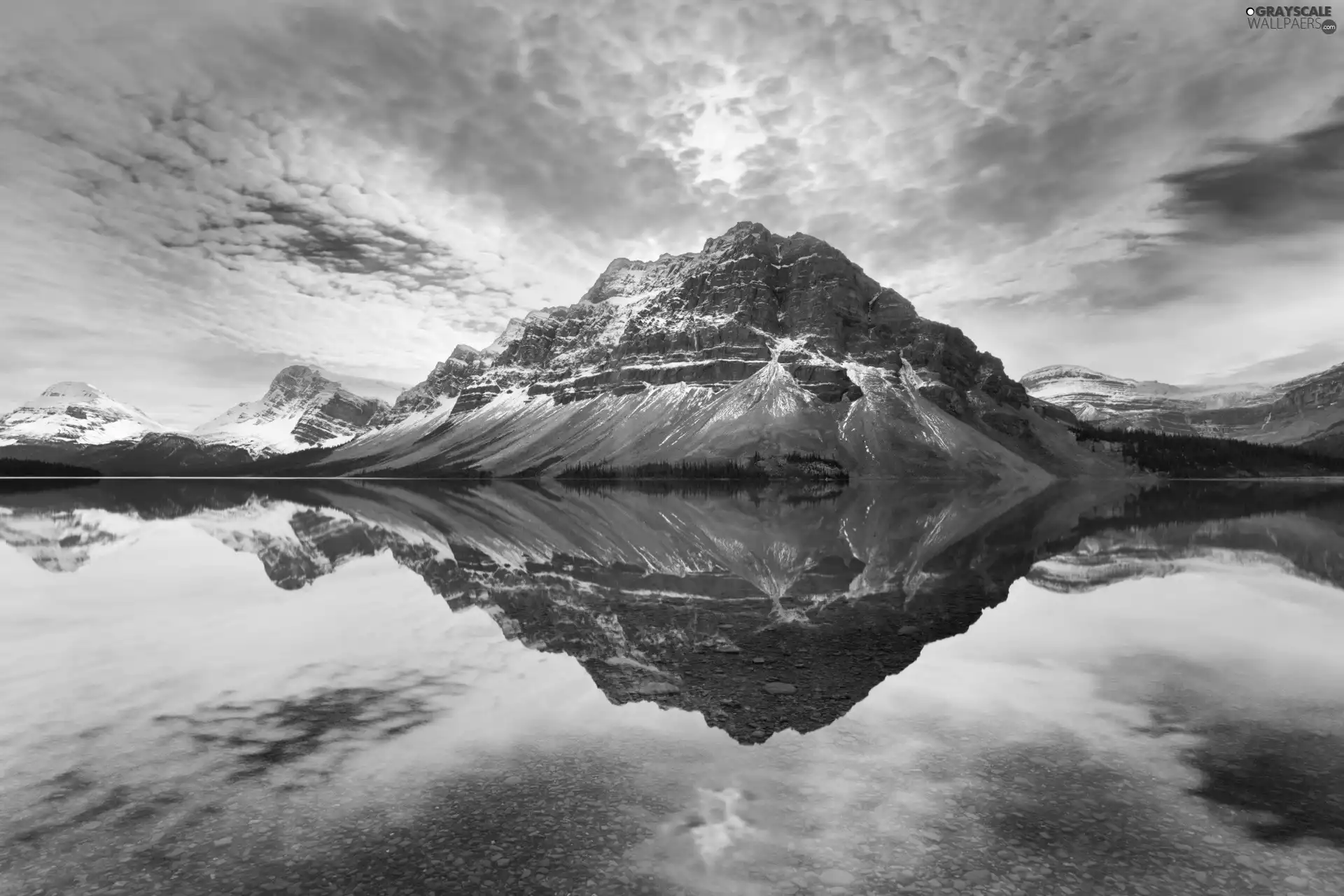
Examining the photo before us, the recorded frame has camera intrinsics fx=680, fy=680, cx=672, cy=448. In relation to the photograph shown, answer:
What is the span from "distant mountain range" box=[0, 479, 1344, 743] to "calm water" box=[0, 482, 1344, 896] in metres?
0.32

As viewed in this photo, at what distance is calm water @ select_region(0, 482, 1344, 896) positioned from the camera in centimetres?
1166

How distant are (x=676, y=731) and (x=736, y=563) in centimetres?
2900

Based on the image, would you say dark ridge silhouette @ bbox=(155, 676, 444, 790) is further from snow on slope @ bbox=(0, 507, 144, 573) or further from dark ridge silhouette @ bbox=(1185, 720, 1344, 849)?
snow on slope @ bbox=(0, 507, 144, 573)

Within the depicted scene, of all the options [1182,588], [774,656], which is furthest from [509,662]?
[1182,588]

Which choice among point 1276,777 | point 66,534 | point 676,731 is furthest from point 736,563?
point 66,534

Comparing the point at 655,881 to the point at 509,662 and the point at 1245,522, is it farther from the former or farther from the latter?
the point at 1245,522

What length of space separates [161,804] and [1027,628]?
93.7 feet

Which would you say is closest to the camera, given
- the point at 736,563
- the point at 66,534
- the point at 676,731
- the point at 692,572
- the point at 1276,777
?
the point at 1276,777

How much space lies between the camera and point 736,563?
151 ft

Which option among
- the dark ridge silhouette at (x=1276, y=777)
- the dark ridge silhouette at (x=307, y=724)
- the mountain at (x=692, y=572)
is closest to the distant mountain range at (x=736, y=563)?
the mountain at (x=692, y=572)

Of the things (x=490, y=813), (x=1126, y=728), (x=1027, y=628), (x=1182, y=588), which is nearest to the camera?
(x=490, y=813)

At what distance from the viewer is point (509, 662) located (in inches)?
927

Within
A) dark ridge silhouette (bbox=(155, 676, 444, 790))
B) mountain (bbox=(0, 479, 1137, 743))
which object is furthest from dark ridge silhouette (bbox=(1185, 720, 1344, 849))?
dark ridge silhouette (bbox=(155, 676, 444, 790))

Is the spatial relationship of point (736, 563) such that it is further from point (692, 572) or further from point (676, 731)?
point (676, 731)
